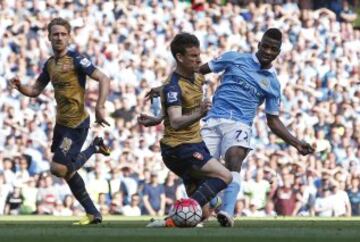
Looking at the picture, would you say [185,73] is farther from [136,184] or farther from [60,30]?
[136,184]

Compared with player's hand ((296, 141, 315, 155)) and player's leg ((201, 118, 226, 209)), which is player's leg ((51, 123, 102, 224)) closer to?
player's leg ((201, 118, 226, 209))

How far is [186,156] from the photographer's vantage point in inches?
590

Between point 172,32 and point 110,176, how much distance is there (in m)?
5.64

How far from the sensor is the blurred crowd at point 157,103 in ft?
83.1

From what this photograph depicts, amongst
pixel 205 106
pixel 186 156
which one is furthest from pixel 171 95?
pixel 205 106

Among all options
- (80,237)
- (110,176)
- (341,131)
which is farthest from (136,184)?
(80,237)

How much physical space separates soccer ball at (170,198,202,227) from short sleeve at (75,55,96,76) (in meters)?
2.25

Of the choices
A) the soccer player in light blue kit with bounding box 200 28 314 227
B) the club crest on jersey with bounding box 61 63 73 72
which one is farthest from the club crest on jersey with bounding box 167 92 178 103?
the club crest on jersey with bounding box 61 63 73 72

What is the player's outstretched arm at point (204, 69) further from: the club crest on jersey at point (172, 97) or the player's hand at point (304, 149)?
the club crest on jersey at point (172, 97)

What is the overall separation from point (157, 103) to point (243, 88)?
449 inches

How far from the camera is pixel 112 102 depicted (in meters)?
28.0

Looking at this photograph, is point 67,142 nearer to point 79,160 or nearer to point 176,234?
point 79,160

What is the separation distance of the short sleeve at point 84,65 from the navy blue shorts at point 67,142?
66 centimetres

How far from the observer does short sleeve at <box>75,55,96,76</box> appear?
640 inches
